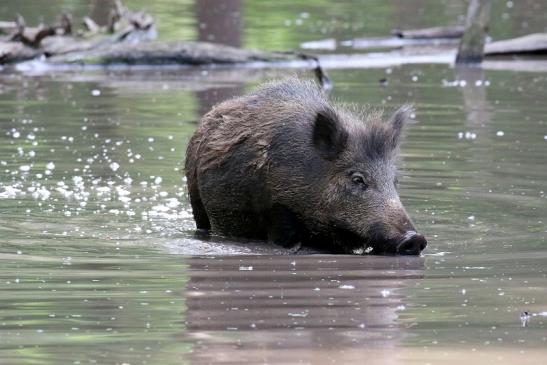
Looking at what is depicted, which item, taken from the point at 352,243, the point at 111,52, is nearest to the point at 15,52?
the point at 111,52

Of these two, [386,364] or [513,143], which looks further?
[513,143]

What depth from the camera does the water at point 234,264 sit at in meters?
6.51

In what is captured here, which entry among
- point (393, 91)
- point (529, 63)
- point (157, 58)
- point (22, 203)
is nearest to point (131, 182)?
point (22, 203)

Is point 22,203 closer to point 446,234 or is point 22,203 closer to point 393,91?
point 446,234

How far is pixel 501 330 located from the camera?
6805 mm

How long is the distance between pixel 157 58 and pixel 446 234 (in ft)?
46.8

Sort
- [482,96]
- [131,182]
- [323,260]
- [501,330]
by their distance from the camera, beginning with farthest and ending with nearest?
[482,96]
[131,182]
[323,260]
[501,330]

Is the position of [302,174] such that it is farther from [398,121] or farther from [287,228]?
[398,121]

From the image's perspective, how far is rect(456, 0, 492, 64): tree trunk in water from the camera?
23.5 m

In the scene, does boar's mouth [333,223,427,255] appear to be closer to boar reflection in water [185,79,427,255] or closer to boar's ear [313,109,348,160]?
boar reflection in water [185,79,427,255]

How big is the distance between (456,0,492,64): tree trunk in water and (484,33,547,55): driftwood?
31.6 inches

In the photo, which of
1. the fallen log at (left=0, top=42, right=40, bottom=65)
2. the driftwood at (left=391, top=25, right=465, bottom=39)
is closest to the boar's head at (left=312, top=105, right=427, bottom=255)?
the fallen log at (left=0, top=42, right=40, bottom=65)

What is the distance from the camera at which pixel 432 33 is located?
92.0 ft

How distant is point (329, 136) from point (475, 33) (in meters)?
14.5
